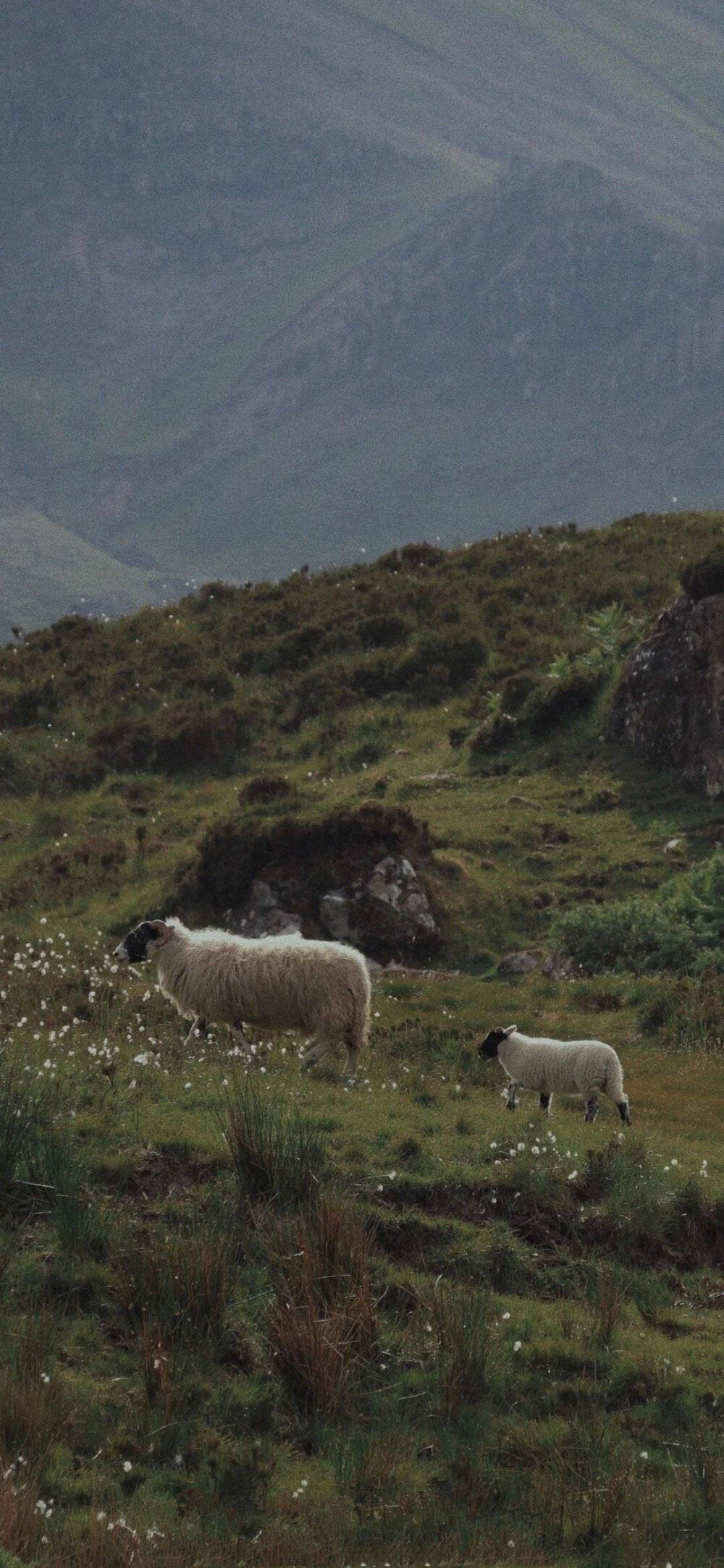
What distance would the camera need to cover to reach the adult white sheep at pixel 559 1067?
17.7 meters

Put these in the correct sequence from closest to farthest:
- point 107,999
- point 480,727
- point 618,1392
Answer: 1. point 618,1392
2. point 107,999
3. point 480,727

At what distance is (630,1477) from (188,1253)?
3140mm

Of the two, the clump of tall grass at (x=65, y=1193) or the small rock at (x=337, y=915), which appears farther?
the small rock at (x=337, y=915)

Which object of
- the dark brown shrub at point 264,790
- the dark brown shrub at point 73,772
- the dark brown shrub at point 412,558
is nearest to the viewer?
the dark brown shrub at point 264,790

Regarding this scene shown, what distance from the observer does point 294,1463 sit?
11.1 metres

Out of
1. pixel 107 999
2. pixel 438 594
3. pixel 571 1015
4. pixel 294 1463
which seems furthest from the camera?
pixel 438 594

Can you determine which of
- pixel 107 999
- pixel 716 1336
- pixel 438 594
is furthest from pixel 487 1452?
pixel 438 594

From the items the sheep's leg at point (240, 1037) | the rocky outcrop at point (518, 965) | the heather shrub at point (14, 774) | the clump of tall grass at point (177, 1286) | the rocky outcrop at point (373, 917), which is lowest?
the clump of tall grass at point (177, 1286)

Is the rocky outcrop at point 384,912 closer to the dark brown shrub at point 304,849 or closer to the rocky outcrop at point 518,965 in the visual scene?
the dark brown shrub at point 304,849

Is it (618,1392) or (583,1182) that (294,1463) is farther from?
(583,1182)

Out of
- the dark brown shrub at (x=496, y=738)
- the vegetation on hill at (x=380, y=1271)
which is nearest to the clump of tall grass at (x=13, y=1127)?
the vegetation on hill at (x=380, y=1271)

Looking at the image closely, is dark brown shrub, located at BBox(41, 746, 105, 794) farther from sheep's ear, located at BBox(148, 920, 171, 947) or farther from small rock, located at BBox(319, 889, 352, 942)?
sheep's ear, located at BBox(148, 920, 171, 947)

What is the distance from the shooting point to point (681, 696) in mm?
31250

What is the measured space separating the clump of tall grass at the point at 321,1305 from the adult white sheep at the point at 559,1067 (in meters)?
5.06
